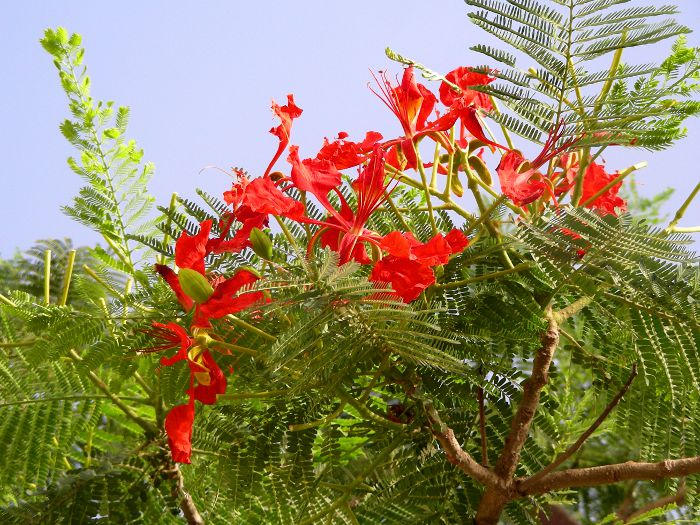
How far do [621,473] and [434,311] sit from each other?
209 mm

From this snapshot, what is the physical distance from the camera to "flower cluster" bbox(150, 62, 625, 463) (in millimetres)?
800

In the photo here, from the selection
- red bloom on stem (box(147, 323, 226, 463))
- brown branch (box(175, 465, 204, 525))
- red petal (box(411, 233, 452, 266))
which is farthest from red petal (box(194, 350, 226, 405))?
brown branch (box(175, 465, 204, 525))

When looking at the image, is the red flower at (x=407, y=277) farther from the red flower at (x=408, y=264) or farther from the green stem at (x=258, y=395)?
the green stem at (x=258, y=395)

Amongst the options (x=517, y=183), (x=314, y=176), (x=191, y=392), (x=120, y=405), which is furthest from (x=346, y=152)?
(x=120, y=405)

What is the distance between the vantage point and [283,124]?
94 cm

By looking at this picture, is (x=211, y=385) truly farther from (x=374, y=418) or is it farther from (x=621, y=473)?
(x=621, y=473)

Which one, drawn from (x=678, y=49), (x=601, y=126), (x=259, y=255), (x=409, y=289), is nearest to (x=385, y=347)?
(x=409, y=289)

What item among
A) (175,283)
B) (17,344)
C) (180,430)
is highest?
(17,344)

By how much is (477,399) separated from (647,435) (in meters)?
0.16

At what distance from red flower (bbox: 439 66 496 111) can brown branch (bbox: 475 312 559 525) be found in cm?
22

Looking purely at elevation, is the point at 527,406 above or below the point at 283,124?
below

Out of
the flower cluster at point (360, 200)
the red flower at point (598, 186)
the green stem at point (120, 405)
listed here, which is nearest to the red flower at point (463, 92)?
the flower cluster at point (360, 200)

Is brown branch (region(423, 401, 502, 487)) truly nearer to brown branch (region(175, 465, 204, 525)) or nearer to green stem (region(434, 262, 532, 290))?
green stem (region(434, 262, 532, 290))

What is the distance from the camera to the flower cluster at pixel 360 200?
80cm
